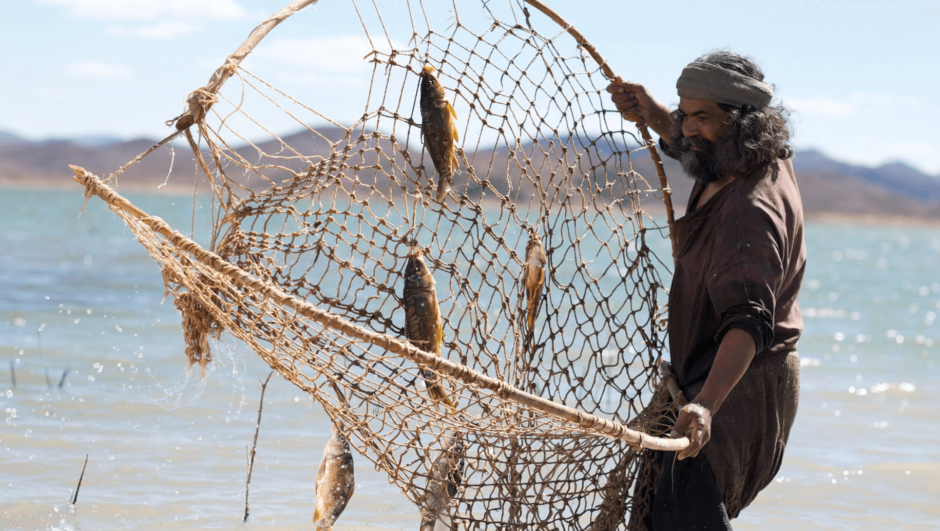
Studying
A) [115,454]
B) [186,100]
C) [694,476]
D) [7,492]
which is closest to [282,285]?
[186,100]

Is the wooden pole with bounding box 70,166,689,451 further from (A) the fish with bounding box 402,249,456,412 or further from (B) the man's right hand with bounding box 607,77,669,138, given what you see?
(B) the man's right hand with bounding box 607,77,669,138

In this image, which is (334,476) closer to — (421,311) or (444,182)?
(421,311)

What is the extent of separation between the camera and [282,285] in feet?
11.9

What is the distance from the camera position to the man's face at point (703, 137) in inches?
119

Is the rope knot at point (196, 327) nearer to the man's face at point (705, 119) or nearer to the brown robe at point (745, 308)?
the brown robe at point (745, 308)

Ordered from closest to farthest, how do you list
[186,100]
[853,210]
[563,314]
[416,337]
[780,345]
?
[780,345] < [186,100] < [416,337] < [563,314] < [853,210]

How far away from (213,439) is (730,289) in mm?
4640

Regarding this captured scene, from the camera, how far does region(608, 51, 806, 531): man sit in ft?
8.96

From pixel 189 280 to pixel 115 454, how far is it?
3.30m

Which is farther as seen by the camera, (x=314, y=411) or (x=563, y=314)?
(x=563, y=314)

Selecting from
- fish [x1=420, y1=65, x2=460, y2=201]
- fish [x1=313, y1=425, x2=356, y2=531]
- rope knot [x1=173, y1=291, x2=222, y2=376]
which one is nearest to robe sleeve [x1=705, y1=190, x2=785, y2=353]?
fish [x1=420, y1=65, x2=460, y2=201]

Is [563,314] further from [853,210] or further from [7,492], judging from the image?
[853,210]

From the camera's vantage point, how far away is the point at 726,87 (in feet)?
9.76

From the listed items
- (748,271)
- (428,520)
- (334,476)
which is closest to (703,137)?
(748,271)
